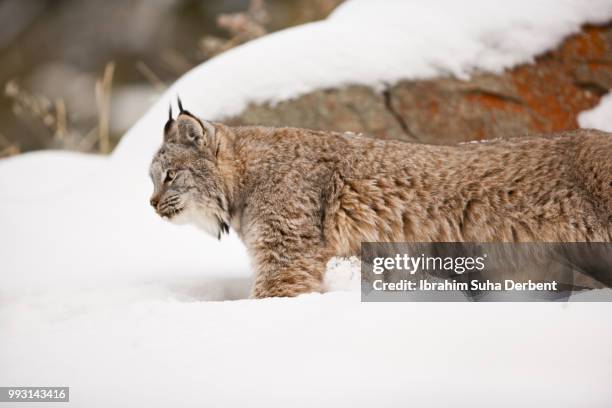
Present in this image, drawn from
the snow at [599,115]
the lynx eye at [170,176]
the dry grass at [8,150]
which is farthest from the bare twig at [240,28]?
the lynx eye at [170,176]

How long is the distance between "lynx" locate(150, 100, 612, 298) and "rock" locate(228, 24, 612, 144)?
1.63m

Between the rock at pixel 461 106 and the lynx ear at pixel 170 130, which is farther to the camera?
the rock at pixel 461 106

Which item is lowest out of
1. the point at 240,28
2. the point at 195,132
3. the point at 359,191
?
the point at 359,191

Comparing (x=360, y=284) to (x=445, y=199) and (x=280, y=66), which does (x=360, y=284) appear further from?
(x=280, y=66)

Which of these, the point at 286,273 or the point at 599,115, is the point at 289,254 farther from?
the point at 599,115

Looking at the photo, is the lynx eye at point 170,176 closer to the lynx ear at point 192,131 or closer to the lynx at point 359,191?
the lynx at point 359,191

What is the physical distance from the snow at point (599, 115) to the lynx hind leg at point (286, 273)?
3010 mm

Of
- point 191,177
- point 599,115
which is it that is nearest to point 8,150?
point 191,177

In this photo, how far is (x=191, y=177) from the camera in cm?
389

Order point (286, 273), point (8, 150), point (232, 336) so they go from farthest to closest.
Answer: point (8, 150)
point (286, 273)
point (232, 336)

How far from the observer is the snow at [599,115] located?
216 inches

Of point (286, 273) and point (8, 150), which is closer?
point (286, 273)

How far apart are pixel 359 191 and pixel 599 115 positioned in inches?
110

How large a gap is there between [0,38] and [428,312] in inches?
314
